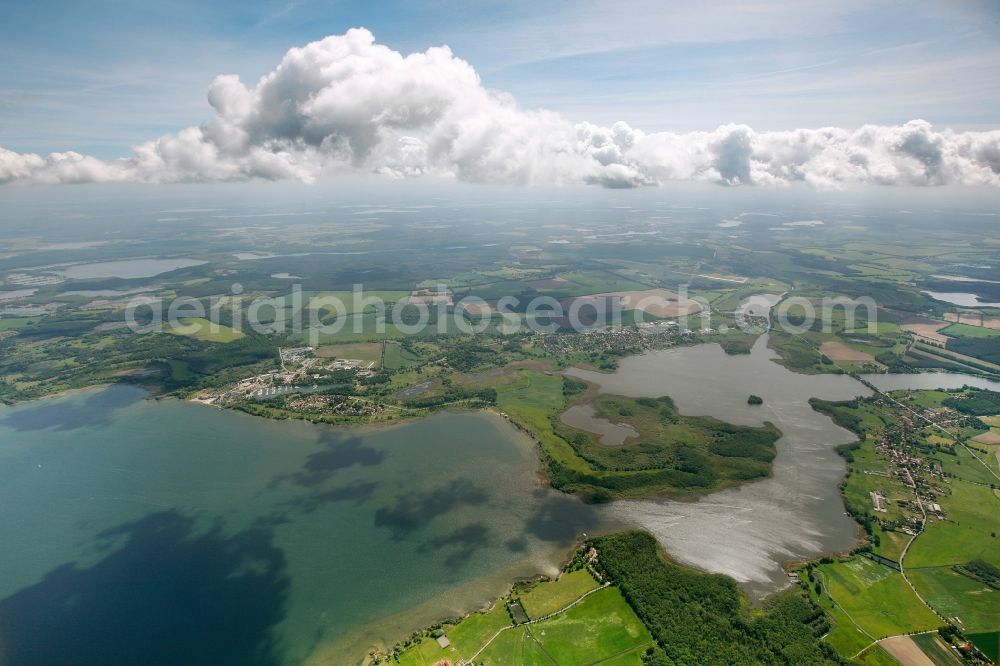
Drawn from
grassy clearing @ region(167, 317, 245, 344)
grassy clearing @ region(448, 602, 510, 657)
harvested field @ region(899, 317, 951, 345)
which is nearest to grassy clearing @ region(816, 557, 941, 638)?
grassy clearing @ region(448, 602, 510, 657)

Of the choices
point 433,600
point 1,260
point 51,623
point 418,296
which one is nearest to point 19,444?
point 51,623

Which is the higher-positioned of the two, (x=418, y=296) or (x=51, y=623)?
(x=418, y=296)

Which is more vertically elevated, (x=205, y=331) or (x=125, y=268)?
(x=125, y=268)

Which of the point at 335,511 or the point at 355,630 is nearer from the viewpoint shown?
the point at 355,630

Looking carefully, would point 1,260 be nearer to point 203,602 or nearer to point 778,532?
point 203,602

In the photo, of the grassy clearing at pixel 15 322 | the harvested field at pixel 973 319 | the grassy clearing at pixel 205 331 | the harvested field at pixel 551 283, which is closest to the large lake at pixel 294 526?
the grassy clearing at pixel 205 331

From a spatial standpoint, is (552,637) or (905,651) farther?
(552,637)

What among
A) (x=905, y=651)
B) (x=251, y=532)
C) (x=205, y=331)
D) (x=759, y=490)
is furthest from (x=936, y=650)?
(x=205, y=331)

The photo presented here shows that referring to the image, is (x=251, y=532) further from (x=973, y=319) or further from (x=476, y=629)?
(x=973, y=319)

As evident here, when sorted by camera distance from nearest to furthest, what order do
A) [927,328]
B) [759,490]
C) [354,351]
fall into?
[759,490]
[354,351]
[927,328]
